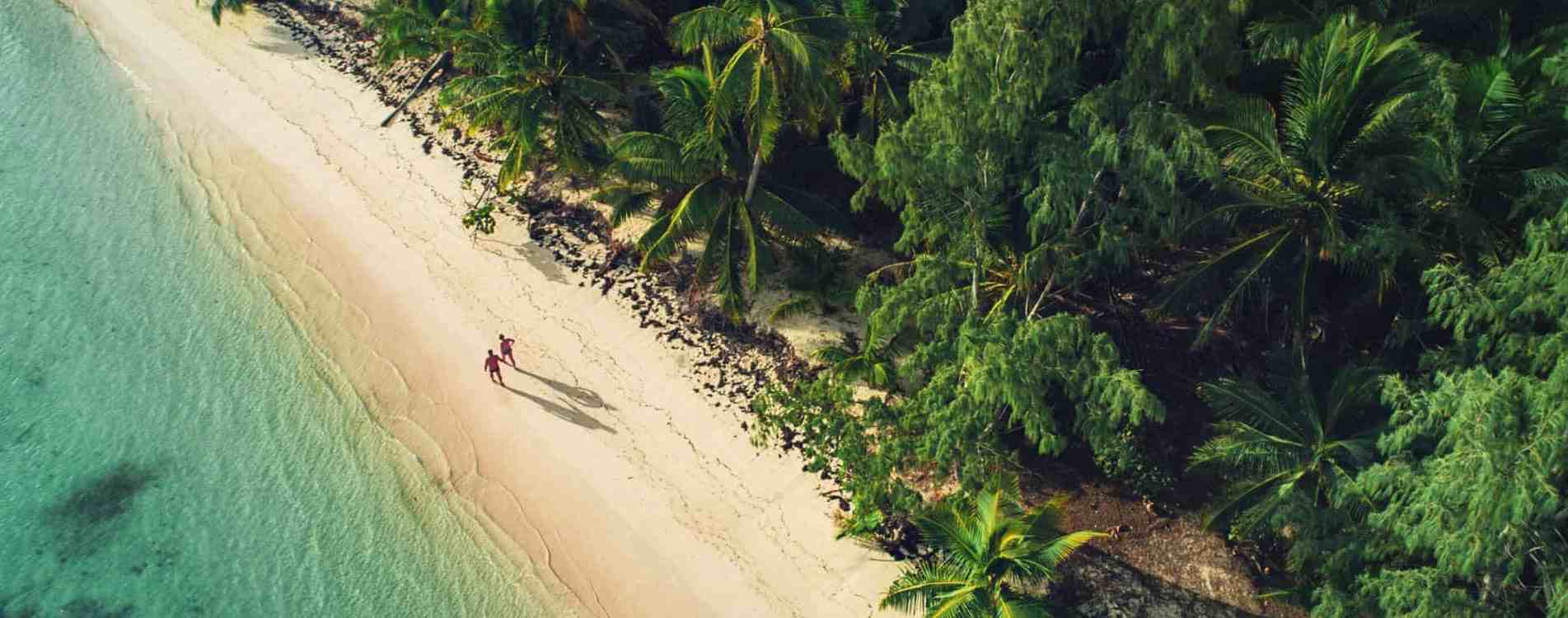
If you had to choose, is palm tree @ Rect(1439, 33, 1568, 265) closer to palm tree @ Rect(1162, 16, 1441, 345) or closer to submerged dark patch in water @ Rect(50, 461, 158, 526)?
palm tree @ Rect(1162, 16, 1441, 345)

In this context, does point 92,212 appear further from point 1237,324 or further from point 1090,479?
point 1237,324

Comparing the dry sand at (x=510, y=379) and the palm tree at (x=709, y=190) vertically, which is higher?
the palm tree at (x=709, y=190)

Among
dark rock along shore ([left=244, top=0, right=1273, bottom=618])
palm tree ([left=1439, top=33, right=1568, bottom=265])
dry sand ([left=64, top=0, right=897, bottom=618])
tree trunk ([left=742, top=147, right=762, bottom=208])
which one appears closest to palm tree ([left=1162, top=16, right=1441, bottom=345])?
palm tree ([left=1439, top=33, right=1568, bottom=265])

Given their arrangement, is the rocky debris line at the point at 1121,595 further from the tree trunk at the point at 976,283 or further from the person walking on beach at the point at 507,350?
the person walking on beach at the point at 507,350

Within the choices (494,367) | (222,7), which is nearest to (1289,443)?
(494,367)

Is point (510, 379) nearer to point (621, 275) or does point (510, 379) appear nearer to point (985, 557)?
point (621, 275)

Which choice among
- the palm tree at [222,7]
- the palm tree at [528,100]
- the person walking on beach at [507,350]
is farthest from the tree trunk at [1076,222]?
the palm tree at [222,7]
